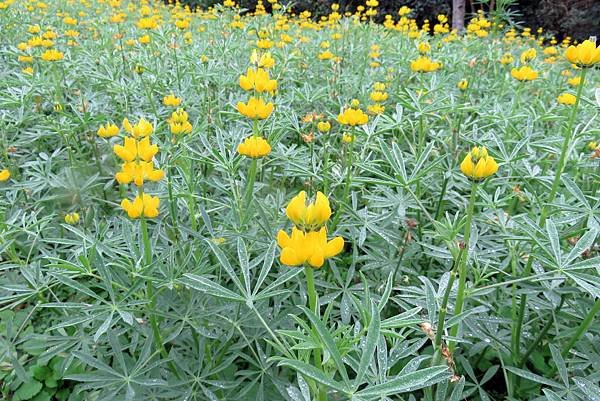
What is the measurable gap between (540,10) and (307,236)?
9894 millimetres

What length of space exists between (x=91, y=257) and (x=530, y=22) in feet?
33.4

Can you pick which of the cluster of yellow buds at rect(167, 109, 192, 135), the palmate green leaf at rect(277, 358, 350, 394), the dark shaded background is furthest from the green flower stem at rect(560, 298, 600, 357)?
the dark shaded background

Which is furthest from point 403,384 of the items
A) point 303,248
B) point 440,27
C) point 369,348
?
point 440,27

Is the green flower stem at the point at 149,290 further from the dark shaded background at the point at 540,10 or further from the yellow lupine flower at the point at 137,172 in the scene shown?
the dark shaded background at the point at 540,10

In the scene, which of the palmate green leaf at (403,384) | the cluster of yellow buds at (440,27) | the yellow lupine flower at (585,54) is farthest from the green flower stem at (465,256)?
the cluster of yellow buds at (440,27)

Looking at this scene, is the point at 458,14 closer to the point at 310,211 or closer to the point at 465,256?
→ the point at 465,256

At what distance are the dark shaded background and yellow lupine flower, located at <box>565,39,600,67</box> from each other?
772cm

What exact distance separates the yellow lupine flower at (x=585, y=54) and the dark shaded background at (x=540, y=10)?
772 cm

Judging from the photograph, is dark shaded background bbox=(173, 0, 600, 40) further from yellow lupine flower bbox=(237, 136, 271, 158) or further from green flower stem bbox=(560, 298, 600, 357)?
green flower stem bbox=(560, 298, 600, 357)

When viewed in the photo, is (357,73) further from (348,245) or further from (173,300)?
(173,300)

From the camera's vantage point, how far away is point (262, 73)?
137cm

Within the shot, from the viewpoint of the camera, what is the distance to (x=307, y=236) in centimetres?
73

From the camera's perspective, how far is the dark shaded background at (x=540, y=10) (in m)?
8.65

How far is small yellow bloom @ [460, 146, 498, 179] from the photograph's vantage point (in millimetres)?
893
